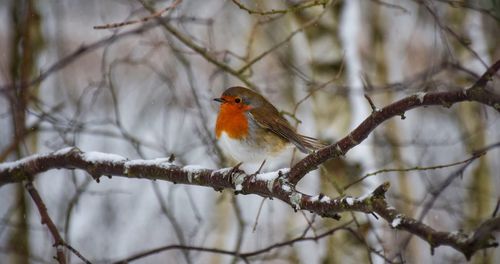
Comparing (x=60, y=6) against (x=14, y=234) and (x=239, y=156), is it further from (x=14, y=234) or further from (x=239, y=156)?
(x=239, y=156)

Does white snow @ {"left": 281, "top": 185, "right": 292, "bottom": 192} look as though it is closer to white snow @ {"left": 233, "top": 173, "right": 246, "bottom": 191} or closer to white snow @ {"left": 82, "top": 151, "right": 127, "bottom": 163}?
white snow @ {"left": 233, "top": 173, "right": 246, "bottom": 191}

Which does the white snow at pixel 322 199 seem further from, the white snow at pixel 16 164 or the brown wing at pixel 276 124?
the white snow at pixel 16 164

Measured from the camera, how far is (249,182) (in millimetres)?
2953

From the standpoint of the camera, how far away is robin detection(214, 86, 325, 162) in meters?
4.09

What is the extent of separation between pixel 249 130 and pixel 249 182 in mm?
1216

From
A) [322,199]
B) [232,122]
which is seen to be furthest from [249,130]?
[322,199]

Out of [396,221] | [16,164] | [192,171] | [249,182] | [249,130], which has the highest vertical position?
[249,130]

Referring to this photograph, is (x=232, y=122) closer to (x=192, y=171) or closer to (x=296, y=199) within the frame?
(x=192, y=171)

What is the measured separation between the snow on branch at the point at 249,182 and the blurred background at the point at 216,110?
418 millimetres

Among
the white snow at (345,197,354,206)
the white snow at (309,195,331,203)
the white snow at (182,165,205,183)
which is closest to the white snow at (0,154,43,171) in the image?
the white snow at (182,165,205,183)

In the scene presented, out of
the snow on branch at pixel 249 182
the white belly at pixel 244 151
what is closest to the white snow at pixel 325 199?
the snow on branch at pixel 249 182

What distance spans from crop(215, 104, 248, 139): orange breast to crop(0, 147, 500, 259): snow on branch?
927mm

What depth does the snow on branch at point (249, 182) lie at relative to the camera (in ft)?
6.15

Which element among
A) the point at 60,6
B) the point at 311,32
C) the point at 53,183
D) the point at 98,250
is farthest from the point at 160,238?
the point at 311,32
